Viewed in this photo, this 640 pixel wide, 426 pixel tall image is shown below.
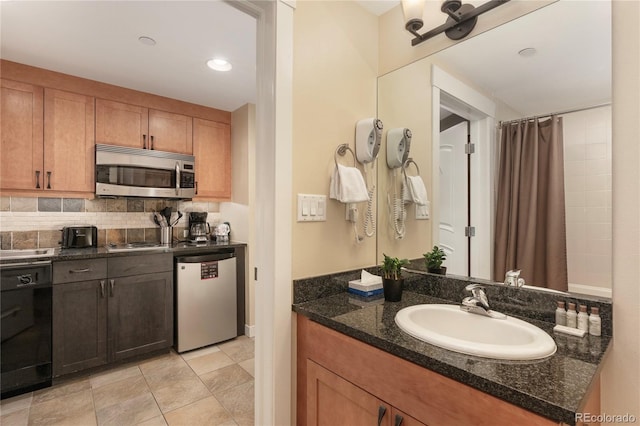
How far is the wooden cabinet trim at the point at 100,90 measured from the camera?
2303mm

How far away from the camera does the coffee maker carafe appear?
3203 millimetres

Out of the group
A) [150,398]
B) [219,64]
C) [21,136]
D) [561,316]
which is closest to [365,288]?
[561,316]

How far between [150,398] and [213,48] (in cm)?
238

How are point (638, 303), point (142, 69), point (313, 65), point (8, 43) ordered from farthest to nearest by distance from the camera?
point (142, 69) → point (8, 43) → point (313, 65) → point (638, 303)

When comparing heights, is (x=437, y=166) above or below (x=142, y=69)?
below

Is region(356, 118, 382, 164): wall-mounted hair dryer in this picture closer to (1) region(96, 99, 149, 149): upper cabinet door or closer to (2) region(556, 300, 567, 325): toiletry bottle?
(2) region(556, 300, 567, 325): toiletry bottle

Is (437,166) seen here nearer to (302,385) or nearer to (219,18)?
(302,385)

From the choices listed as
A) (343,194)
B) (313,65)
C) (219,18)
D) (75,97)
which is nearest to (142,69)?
(75,97)

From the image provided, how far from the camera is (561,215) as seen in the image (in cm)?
111

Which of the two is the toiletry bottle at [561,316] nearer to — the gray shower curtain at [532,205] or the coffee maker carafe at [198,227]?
the gray shower curtain at [532,205]

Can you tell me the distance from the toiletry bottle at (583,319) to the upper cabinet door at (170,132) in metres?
3.14

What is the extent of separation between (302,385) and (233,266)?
190cm

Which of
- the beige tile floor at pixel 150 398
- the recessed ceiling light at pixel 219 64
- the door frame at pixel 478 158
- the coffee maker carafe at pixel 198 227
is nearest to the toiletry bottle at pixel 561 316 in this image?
the door frame at pixel 478 158

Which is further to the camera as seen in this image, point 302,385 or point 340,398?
point 302,385
